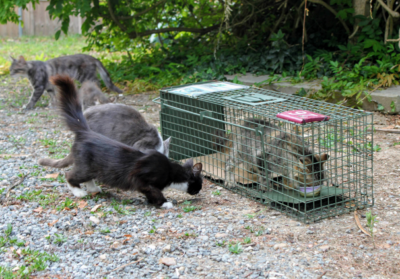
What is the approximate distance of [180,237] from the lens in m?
3.75

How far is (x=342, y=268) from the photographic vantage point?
3205mm

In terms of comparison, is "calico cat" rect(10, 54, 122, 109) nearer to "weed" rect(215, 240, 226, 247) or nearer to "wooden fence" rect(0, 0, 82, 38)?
"weed" rect(215, 240, 226, 247)

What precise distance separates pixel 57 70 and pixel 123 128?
16.4ft

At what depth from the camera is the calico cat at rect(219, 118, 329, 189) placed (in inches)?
166

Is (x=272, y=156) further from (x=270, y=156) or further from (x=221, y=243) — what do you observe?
(x=221, y=243)

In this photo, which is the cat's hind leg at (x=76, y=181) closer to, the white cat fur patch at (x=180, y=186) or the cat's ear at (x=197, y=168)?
the white cat fur patch at (x=180, y=186)

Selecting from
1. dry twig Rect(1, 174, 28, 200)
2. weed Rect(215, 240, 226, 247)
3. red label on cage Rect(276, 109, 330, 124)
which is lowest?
weed Rect(215, 240, 226, 247)

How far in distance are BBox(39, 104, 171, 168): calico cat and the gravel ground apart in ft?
2.14

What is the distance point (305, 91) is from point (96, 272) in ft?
18.9

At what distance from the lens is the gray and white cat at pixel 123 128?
208 inches

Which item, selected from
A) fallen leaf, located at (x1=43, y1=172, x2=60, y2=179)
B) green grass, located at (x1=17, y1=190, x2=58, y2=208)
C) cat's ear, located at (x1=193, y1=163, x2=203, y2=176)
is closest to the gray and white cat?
fallen leaf, located at (x1=43, y1=172, x2=60, y2=179)

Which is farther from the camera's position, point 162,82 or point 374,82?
point 162,82

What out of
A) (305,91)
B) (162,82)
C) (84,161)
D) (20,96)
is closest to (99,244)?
(84,161)

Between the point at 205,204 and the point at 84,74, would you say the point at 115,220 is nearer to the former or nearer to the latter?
the point at 205,204
